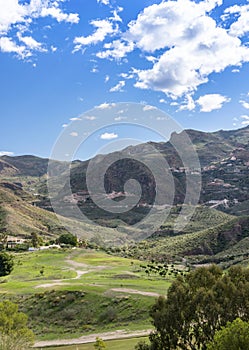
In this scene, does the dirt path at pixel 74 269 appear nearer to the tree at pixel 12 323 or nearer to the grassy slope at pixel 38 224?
the tree at pixel 12 323

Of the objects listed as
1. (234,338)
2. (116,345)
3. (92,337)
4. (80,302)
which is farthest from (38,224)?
(234,338)

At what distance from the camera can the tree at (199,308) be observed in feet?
73.5

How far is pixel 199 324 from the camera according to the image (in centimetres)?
2328

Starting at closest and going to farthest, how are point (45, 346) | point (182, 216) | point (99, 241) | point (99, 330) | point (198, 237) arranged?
point (45, 346), point (99, 330), point (198, 237), point (99, 241), point (182, 216)

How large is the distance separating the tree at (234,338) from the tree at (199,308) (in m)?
4.96

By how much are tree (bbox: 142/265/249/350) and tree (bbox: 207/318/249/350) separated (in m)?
4.96

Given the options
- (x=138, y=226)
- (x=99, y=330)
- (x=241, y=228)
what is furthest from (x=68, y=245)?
(x=138, y=226)

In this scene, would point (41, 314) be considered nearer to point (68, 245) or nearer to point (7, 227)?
point (68, 245)

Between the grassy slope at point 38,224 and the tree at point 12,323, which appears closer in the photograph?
the tree at point 12,323

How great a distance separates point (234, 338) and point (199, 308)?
20.2ft

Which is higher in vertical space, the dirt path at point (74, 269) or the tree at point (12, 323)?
Answer: the tree at point (12, 323)

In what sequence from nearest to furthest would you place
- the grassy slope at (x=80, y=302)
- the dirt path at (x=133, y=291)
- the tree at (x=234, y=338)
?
the tree at (x=234, y=338) < the grassy slope at (x=80, y=302) < the dirt path at (x=133, y=291)

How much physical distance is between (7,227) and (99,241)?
31701 millimetres

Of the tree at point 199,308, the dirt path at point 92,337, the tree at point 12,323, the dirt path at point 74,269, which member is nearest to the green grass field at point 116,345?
the dirt path at point 92,337
